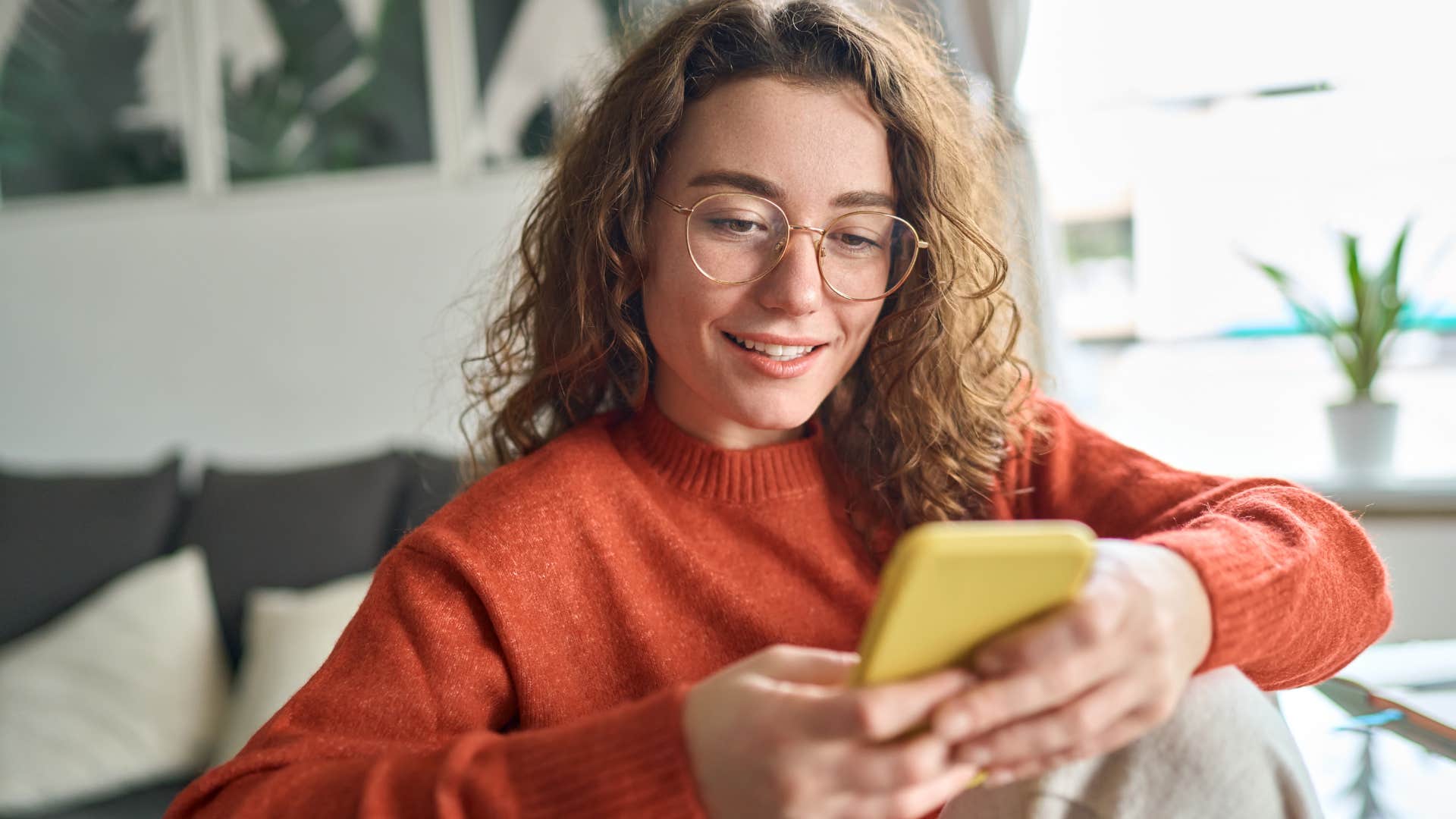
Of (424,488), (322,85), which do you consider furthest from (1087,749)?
(322,85)

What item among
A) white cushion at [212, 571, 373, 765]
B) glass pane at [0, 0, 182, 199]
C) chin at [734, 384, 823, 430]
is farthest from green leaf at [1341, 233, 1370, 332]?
glass pane at [0, 0, 182, 199]

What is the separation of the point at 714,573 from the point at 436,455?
1486 mm

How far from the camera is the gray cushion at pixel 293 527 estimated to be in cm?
235

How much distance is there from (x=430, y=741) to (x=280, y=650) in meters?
1.30

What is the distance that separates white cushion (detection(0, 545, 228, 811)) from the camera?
81.4 inches

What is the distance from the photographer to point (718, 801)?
26.7 inches

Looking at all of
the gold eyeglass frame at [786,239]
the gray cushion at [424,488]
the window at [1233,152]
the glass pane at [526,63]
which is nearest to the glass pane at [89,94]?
the glass pane at [526,63]

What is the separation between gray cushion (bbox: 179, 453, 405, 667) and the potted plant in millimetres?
2032

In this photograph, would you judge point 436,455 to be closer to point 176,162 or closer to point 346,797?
point 176,162

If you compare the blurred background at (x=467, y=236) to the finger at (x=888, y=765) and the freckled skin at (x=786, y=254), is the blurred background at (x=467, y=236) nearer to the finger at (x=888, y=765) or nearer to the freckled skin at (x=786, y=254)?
the freckled skin at (x=786, y=254)

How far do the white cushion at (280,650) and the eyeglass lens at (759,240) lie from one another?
1.27 meters

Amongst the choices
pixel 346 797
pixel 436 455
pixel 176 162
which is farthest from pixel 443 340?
pixel 346 797

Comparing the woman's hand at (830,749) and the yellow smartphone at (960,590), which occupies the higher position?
the yellow smartphone at (960,590)

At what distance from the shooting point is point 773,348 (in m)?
1.10
